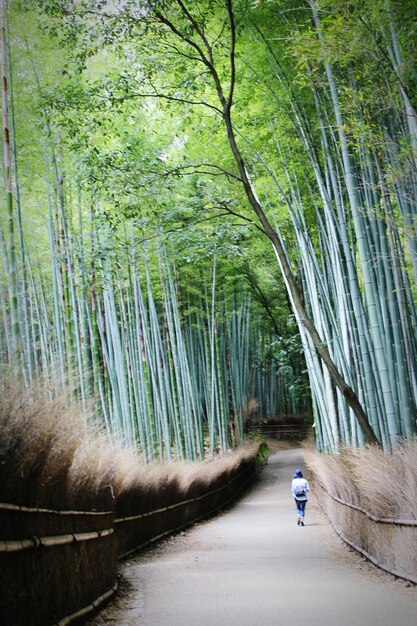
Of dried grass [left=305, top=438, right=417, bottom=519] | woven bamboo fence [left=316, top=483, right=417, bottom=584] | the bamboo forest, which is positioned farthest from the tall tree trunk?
woven bamboo fence [left=316, top=483, right=417, bottom=584]

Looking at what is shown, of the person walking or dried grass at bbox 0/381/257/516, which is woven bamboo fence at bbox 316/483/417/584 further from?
dried grass at bbox 0/381/257/516

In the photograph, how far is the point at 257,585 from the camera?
4.19 meters

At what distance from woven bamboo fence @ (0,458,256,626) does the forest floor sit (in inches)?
7.2

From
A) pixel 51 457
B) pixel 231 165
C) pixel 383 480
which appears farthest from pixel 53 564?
pixel 231 165

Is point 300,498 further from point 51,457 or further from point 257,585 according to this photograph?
point 51,457

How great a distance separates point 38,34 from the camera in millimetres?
8133

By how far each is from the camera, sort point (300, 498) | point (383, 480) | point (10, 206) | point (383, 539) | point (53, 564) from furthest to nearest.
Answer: point (300, 498) < point (10, 206) < point (383, 539) < point (383, 480) < point (53, 564)

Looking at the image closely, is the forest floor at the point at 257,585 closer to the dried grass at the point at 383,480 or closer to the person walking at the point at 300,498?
the dried grass at the point at 383,480

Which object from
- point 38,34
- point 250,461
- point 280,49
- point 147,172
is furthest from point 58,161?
point 250,461

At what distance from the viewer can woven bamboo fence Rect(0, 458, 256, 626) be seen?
93.2 inches

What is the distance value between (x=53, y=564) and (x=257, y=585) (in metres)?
1.78

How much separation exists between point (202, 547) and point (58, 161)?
552 cm

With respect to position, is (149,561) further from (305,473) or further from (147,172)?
(305,473)

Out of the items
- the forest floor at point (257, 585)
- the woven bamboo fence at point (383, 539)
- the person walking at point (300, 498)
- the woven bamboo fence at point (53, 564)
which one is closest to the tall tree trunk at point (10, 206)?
the woven bamboo fence at point (53, 564)
